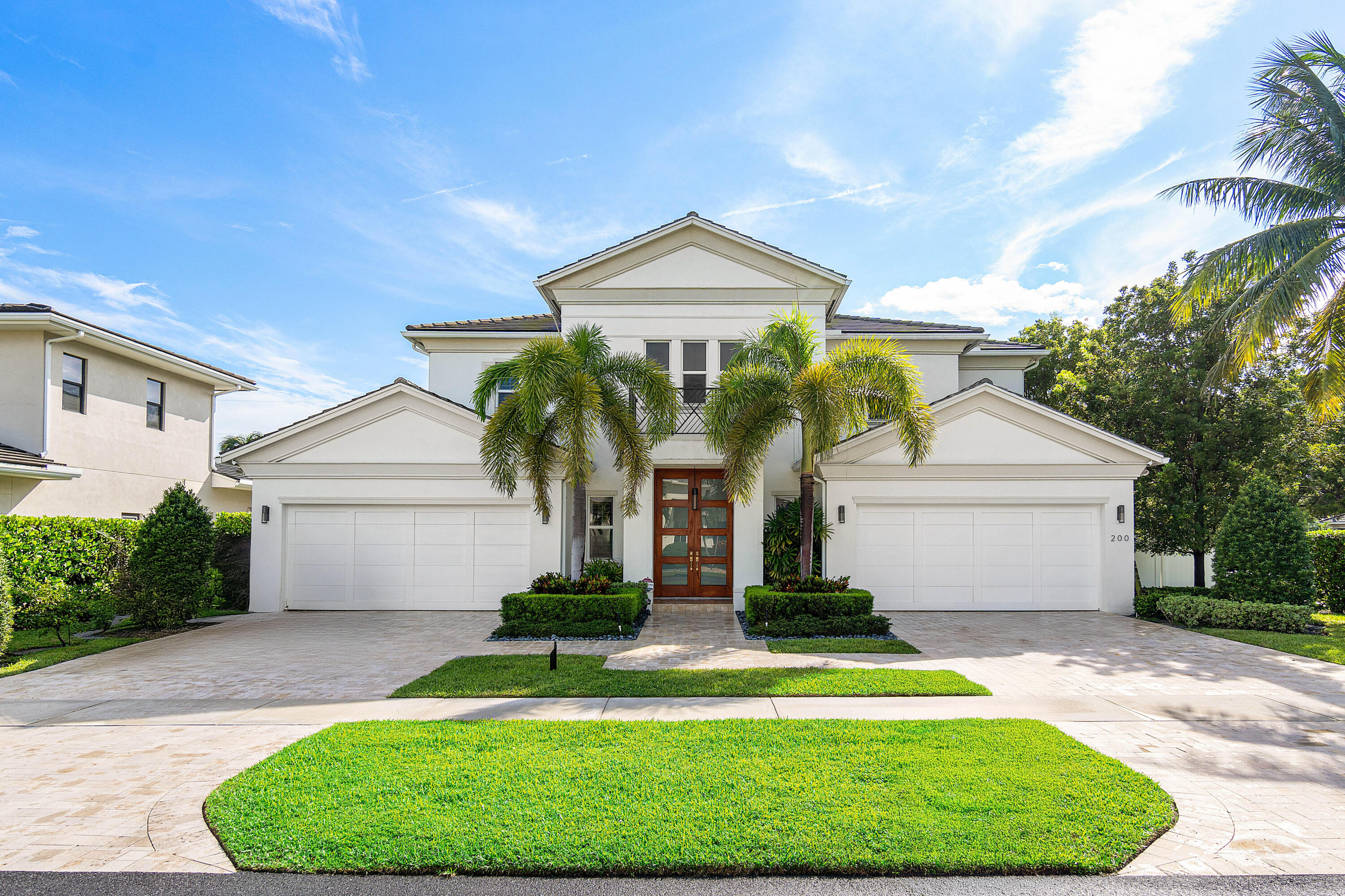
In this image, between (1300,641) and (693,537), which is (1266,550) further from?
(693,537)

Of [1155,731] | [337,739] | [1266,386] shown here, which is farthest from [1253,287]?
[337,739]

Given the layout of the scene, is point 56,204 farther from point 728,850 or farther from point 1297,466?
point 1297,466

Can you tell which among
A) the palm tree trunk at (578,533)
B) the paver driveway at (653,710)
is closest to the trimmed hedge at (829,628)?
the paver driveway at (653,710)

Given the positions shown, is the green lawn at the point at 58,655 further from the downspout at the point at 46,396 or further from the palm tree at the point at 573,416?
the palm tree at the point at 573,416

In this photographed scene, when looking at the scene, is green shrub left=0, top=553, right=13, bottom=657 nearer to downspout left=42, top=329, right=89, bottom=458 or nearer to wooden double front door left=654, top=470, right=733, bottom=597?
downspout left=42, top=329, right=89, bottom=458

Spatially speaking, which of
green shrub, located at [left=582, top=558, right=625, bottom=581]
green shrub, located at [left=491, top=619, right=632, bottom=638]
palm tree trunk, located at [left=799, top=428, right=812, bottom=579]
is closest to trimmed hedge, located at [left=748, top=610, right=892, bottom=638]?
palm tree trunk, located at [left=799, top=428, right=812, bottom=579]

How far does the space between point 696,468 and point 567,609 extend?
485 centimetres

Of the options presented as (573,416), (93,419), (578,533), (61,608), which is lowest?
(61,608)

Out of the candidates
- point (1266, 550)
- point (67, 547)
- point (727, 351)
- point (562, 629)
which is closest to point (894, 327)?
point (727, 351)

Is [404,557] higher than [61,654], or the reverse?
[404,557]

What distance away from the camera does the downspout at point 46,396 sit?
14781mm

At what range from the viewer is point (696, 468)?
586 inches

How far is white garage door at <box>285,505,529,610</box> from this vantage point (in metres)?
14.0

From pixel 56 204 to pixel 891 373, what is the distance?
18.8 m
